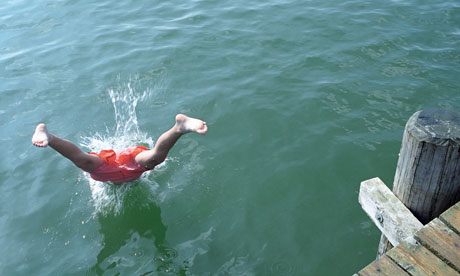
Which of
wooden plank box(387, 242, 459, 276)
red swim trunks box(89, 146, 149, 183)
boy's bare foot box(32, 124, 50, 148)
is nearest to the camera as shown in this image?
wooden plank box(387, 242, 459, 276)

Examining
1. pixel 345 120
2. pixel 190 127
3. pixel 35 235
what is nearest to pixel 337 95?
pixel 345 120

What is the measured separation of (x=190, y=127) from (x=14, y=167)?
4.03 m

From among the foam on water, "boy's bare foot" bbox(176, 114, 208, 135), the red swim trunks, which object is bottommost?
the foam on water

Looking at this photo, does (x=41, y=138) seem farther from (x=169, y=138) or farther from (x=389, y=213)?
(x=389, y=213)

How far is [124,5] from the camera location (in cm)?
1230

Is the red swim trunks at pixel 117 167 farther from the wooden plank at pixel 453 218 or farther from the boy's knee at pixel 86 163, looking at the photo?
the wooden plank at pixel 453 218

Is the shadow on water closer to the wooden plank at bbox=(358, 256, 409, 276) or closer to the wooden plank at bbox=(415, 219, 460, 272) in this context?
the wooden plank at bbox=(358, 256, 409, 276)

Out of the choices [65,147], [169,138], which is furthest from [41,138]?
[169,138]

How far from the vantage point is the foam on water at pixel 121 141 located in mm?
6496

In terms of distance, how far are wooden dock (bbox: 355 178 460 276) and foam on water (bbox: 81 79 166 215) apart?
12.8 feet

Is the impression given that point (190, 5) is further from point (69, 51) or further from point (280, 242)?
point (280, 242)

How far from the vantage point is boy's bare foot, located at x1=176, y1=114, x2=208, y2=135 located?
4820 millimetres

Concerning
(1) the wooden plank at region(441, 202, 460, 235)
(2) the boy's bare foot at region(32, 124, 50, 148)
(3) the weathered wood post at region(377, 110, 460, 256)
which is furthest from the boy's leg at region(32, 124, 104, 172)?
(1) the wooden plank at region(441, 202, 460, 235)

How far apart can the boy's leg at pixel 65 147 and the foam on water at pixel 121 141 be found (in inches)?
34.1
